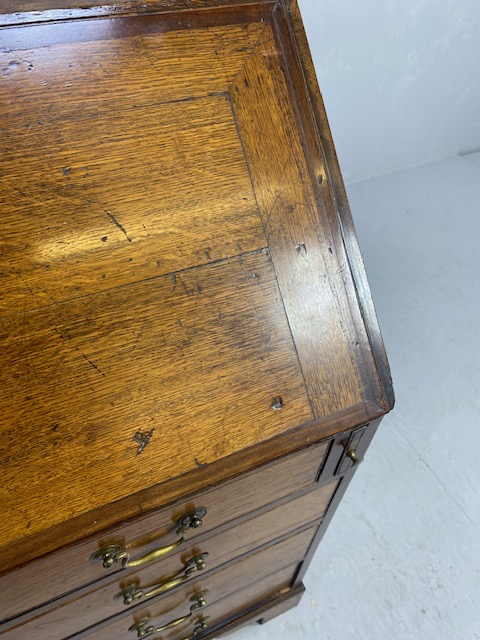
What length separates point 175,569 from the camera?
736 millimetres

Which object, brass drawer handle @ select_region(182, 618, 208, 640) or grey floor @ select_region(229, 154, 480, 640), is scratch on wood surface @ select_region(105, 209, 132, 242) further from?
grey floor @ select_region(229, 154, 480, 640)

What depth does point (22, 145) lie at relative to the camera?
0.51m

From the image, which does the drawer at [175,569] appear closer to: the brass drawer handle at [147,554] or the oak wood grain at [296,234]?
the brass drawer handle at [147,554]

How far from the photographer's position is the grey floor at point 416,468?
1198mm

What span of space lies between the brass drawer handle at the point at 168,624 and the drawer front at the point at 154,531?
0.80ft

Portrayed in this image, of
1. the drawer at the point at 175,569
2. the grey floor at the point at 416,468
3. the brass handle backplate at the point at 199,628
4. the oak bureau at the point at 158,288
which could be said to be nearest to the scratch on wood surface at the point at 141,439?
the oak bureau at the point at 158,288

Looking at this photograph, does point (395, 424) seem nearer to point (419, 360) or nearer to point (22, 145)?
point (419, 360)

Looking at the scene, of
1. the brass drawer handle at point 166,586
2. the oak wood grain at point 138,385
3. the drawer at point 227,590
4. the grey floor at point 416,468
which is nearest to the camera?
the oak wood grain at point 138,385

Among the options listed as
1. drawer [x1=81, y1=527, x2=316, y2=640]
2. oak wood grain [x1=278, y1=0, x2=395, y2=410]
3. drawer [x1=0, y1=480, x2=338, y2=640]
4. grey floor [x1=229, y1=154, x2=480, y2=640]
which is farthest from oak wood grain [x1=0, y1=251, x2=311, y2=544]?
grey floor [x1=229, y1=154, x2=480, y2=640]

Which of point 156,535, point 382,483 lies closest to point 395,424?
point 382,483

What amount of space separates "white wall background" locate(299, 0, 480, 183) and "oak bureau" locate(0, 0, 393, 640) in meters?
1.23

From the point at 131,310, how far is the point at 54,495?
196 mm

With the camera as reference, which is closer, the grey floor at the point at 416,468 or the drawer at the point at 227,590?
the drawer at the point at 227,590

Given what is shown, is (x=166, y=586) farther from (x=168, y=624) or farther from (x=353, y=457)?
(x=353, y=457)
